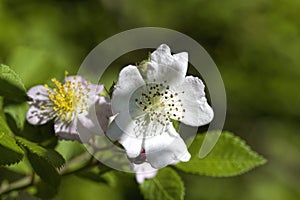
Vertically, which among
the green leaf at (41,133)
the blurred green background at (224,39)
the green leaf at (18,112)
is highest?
the green leaf at (18,112)

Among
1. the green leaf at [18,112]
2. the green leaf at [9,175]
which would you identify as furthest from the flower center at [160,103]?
the green leaf at [9,175]

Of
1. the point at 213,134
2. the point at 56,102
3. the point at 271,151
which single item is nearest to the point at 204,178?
the point at 271,151

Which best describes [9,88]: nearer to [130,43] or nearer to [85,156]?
[85,156]

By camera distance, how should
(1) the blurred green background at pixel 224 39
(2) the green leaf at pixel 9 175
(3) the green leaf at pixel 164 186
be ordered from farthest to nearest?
(1) the blurred green background at pixel 224 39 → (2) the green leaf at pixel 9 175 → (3) the green leaf at pixel 164 186

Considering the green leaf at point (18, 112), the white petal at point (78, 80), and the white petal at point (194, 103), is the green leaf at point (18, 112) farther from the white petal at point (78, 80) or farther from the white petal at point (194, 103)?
the white petal at point (194, 103)

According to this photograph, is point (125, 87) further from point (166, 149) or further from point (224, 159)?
point (224, 159)

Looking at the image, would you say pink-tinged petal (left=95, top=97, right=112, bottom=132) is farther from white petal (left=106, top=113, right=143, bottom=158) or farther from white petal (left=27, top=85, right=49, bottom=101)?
white petal (left=27, top=85, right=49, bottom=101)
